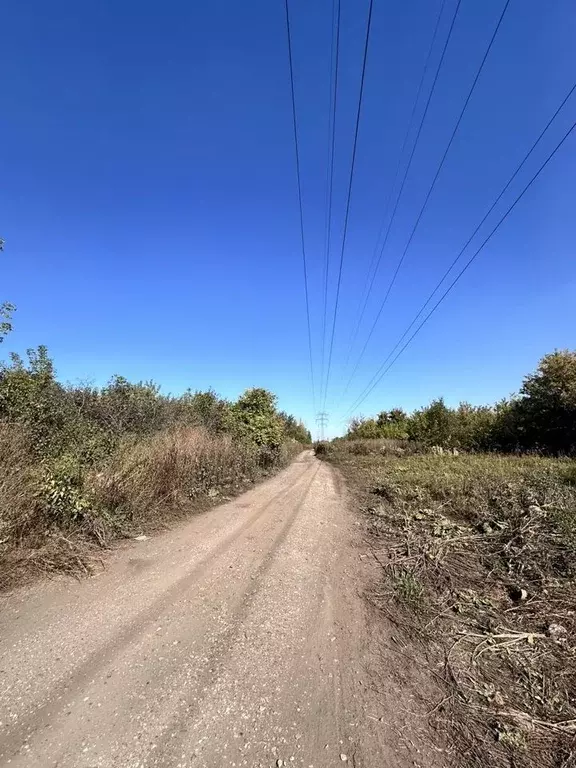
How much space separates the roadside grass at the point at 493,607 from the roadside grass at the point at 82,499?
4.08 metres

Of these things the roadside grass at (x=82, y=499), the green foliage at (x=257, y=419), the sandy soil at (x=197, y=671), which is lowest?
the sandy soil at (x=197, y=671)

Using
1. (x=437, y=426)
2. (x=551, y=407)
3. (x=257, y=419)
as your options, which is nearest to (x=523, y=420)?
(x=551, y=407)

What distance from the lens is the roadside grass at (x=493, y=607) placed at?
95.7 inches

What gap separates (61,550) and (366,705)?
4.21 meters

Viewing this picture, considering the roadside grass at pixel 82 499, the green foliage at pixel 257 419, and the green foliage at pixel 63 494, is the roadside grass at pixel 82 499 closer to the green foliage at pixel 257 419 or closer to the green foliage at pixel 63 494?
the green foliage at pixel 63 494

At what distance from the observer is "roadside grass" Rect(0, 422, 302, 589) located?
15.4 ft

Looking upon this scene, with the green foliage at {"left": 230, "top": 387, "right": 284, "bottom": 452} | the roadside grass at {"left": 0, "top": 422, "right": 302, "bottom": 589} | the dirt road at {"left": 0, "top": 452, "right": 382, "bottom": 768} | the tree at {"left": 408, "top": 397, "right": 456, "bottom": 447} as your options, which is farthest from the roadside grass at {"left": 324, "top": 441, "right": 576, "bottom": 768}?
the tree at {"left": 408, "top": 397, "right": 456, "bottom": 447}

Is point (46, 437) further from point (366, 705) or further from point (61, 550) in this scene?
point (366, 705)

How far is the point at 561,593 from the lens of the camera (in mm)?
4211

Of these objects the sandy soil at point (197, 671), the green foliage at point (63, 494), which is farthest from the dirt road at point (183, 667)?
the green foliage at point (63, 494)

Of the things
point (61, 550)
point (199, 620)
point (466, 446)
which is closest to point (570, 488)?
point (199, 620)

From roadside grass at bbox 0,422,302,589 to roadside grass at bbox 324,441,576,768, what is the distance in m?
4.08

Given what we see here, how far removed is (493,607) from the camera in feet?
13.5

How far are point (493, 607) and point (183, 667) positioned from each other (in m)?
3.30
